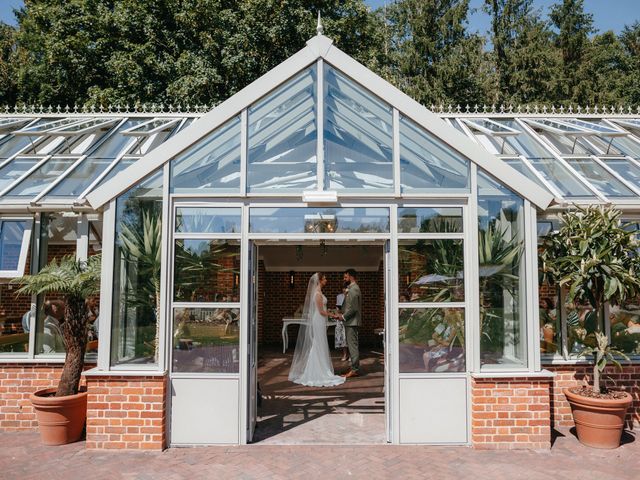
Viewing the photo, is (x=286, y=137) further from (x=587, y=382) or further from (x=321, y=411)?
(x=587, y=382)

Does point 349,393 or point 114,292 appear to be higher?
point 114,292

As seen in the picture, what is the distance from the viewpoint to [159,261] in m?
5.77

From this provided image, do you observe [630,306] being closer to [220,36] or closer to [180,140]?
[180,140]

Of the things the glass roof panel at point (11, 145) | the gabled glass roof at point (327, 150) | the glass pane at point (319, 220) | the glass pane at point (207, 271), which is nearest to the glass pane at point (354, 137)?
the gabled glass roof at point (327, 150)

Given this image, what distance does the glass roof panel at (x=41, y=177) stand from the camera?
6500mm

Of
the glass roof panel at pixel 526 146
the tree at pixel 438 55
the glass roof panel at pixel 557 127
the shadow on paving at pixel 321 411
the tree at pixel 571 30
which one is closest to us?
the shadow on paving at pixel 321 411

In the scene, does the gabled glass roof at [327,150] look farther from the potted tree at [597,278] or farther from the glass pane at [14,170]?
the potted tree at [597,278]

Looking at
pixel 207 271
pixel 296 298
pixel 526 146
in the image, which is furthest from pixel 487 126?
pixel 296 298

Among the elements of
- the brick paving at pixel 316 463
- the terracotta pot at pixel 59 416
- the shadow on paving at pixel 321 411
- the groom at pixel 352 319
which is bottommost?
the brick paving at pixel 316 463

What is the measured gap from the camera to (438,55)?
2212 cm

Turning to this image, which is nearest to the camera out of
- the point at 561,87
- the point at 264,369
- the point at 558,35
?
the point at 264,369

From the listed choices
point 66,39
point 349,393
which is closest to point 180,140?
point 349,393

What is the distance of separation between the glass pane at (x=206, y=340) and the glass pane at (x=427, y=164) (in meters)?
2.60

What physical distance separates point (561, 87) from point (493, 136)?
→ 14976 mm
